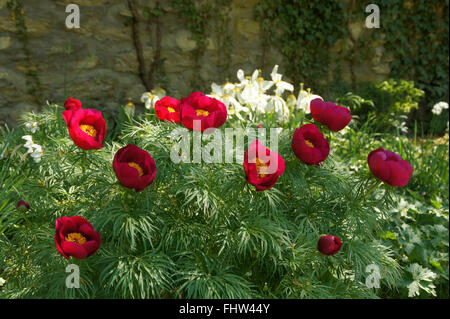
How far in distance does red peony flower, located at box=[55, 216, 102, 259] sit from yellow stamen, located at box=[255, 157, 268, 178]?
47 centimetres

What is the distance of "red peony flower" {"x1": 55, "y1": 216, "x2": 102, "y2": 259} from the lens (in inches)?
43.9

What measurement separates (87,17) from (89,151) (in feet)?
7.45

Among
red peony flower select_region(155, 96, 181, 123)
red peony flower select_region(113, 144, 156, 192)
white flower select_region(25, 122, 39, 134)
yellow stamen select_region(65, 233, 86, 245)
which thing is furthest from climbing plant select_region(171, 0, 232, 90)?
yellow stamen select_region(65, 233, 86, 245)

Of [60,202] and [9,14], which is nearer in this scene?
[60,202]

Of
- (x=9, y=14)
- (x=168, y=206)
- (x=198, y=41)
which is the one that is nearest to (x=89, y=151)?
(x=168, y=206)

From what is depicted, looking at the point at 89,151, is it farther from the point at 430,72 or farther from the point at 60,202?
the point at 430,72

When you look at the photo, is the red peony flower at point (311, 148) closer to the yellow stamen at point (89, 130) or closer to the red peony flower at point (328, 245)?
the red peony flower at point (328, 245)

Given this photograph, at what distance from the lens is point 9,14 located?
3.11m

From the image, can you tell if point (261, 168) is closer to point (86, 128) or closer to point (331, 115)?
point (331, 115)

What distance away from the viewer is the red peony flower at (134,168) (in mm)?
1146

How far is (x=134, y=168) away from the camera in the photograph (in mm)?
A: 1152

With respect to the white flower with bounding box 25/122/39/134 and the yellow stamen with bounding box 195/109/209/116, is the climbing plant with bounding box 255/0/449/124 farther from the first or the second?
the yellow stamen with bounding box 195/109/209/116

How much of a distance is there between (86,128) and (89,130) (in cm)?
1

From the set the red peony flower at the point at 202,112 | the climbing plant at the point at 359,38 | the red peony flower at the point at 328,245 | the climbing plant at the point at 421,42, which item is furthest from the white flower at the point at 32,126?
the climbing plant at the point at 421,42
